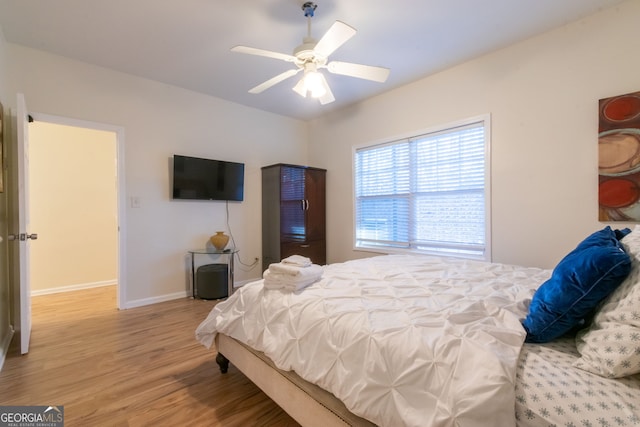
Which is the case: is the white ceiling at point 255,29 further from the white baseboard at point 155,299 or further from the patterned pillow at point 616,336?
the white baseboard at point 155,299

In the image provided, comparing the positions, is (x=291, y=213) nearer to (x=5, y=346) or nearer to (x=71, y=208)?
(x=5, y=346)

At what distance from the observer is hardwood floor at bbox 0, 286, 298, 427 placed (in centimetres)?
157

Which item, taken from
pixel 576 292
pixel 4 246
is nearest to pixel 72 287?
pixel 4 246

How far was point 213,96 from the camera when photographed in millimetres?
3883

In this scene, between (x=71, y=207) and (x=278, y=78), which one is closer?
(x=278, y=78)

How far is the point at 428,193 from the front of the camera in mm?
3385

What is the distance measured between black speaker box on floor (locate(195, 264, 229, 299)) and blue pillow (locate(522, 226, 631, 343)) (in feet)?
10.5

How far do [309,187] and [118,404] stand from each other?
3179 mm

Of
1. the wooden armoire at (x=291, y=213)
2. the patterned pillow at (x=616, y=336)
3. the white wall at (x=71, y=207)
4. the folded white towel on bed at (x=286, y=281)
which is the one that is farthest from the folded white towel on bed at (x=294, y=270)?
the white wall at (x=71, y=207)

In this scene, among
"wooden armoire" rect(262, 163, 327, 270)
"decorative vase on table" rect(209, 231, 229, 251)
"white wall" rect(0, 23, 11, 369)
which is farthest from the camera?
"wooden armoire" rect(262, 163, 327, 270)

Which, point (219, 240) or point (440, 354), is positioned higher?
point (219, 240)

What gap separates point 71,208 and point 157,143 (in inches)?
76.7

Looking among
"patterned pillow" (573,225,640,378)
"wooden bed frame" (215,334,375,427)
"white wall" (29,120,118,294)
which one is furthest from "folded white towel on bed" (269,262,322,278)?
"white wall" (29,120,118,294)

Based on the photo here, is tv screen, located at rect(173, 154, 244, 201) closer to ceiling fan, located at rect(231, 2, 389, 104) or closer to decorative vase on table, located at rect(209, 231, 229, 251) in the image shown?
decorative vase on table, located at rect(209, 231, 229, 251)
